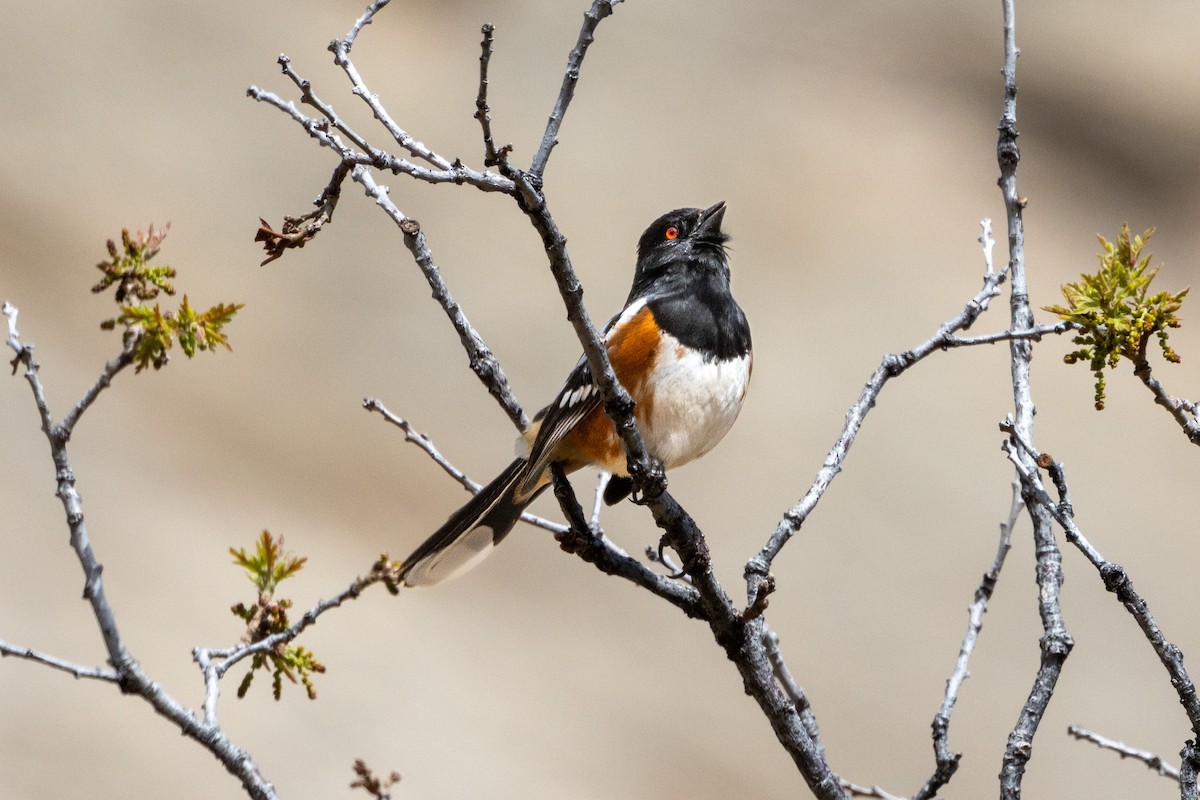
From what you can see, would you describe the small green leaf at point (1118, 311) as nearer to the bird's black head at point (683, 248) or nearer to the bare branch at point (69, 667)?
the bird's black head at point (683, 248)

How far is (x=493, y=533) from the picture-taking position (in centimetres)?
365

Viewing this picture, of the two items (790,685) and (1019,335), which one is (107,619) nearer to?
(790,685)

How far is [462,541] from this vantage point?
3.56 metres

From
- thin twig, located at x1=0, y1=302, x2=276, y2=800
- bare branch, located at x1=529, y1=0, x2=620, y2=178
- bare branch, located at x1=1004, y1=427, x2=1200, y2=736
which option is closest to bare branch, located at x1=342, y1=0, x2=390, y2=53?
bare branch, located at x1=529, y1=0, x2=620, y2=178

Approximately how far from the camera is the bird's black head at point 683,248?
4.02 m

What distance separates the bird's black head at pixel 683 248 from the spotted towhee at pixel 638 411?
218 millimetres

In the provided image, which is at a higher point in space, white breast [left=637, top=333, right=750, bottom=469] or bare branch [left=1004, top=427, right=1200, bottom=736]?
white breast [left=637, top=333, right=750, bottom=469]

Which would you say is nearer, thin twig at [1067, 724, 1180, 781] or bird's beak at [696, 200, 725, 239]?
thin twig at [1067, 724, 1180, 781]

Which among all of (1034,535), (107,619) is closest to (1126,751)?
(1034,535)

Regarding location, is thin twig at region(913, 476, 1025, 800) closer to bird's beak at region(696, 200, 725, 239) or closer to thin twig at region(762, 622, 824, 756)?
thin twig at region(762, 622, 824, 756)

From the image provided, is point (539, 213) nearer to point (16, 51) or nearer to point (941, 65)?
point (16, 51)

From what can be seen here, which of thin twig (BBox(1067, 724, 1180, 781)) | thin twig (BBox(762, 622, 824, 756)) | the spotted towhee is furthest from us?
the spotted towhee

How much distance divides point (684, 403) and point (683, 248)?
33.7 inches

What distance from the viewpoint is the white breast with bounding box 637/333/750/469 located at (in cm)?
346
